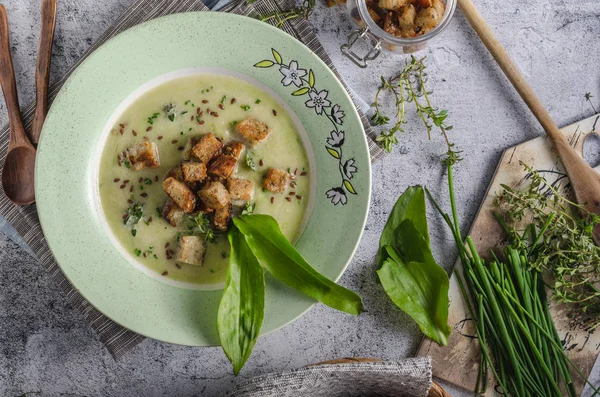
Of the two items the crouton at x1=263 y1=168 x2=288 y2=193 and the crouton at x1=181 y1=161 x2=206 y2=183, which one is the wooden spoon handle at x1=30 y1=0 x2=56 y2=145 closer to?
the crouton at x1=181 y1=161 x2=206 y2=183

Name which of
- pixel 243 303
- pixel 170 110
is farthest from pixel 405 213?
pixel 170 110

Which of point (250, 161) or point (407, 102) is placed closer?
point (250, 161)

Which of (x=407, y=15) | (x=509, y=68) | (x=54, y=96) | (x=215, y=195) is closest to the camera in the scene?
(x=215, y=195)

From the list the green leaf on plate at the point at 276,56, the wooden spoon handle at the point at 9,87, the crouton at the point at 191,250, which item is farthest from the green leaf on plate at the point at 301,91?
the wooden spoon handle at the point at 9,87

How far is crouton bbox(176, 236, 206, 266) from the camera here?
1.92 m

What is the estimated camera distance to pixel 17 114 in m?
2.04

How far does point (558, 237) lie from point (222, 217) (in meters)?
1.34

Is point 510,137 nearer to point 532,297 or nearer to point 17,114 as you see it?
point 532,297

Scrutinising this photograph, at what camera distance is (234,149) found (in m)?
1.93

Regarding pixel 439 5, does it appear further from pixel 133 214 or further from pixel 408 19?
pixel 133 214

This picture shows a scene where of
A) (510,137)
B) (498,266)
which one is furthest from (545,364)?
(510,137)

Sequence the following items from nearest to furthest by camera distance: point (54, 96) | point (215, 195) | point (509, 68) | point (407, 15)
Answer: point (215, 195) → point (407, 15) → point (54, 96) → point (509, 68)

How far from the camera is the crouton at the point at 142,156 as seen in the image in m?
1.90

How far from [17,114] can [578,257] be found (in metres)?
2.18
